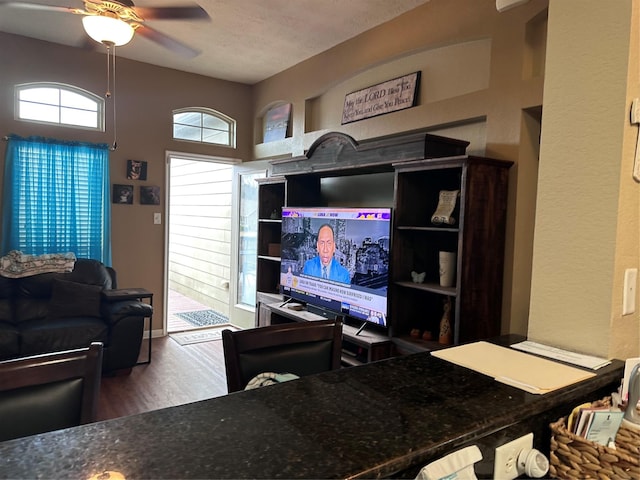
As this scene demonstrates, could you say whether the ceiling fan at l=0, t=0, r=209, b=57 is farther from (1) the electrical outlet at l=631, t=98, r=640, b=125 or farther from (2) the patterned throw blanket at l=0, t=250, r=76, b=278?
(2) the patterned throw blanket at l=0, t=250, r=76, b=278

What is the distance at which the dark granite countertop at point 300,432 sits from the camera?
2.28ft

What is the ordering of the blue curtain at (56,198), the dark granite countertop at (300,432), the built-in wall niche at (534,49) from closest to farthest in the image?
the dark granite countertop at (300,432), the built-in wall niche at (534,49), the blue curtain at (56,198)

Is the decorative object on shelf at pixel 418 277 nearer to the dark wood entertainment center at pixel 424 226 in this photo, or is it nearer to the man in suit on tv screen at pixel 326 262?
the dark wood entertainment center at pixel 424 226

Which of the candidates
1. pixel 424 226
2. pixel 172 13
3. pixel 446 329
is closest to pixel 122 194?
pixel 172 13

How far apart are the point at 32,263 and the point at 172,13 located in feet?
9.12

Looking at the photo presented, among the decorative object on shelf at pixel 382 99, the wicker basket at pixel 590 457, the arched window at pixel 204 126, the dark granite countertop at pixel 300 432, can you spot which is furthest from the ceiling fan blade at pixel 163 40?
the wicker basket at pixel 590 457

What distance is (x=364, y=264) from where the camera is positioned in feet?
10.2

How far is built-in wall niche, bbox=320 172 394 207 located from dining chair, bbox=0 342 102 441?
2693mm

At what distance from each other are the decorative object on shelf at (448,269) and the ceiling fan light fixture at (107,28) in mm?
2255

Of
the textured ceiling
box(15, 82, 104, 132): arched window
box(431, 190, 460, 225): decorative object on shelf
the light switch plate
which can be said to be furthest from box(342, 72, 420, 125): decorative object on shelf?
box(15, 82, 104, 132): arched window

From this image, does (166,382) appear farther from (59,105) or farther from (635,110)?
(635,110)

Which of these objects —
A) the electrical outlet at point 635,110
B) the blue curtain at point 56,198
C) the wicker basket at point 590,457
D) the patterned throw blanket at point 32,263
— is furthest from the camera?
the blue curtain at point 56,198

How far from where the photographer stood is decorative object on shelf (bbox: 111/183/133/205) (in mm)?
4781

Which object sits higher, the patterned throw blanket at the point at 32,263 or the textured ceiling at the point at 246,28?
the textured ceiling at the point at 246,28
